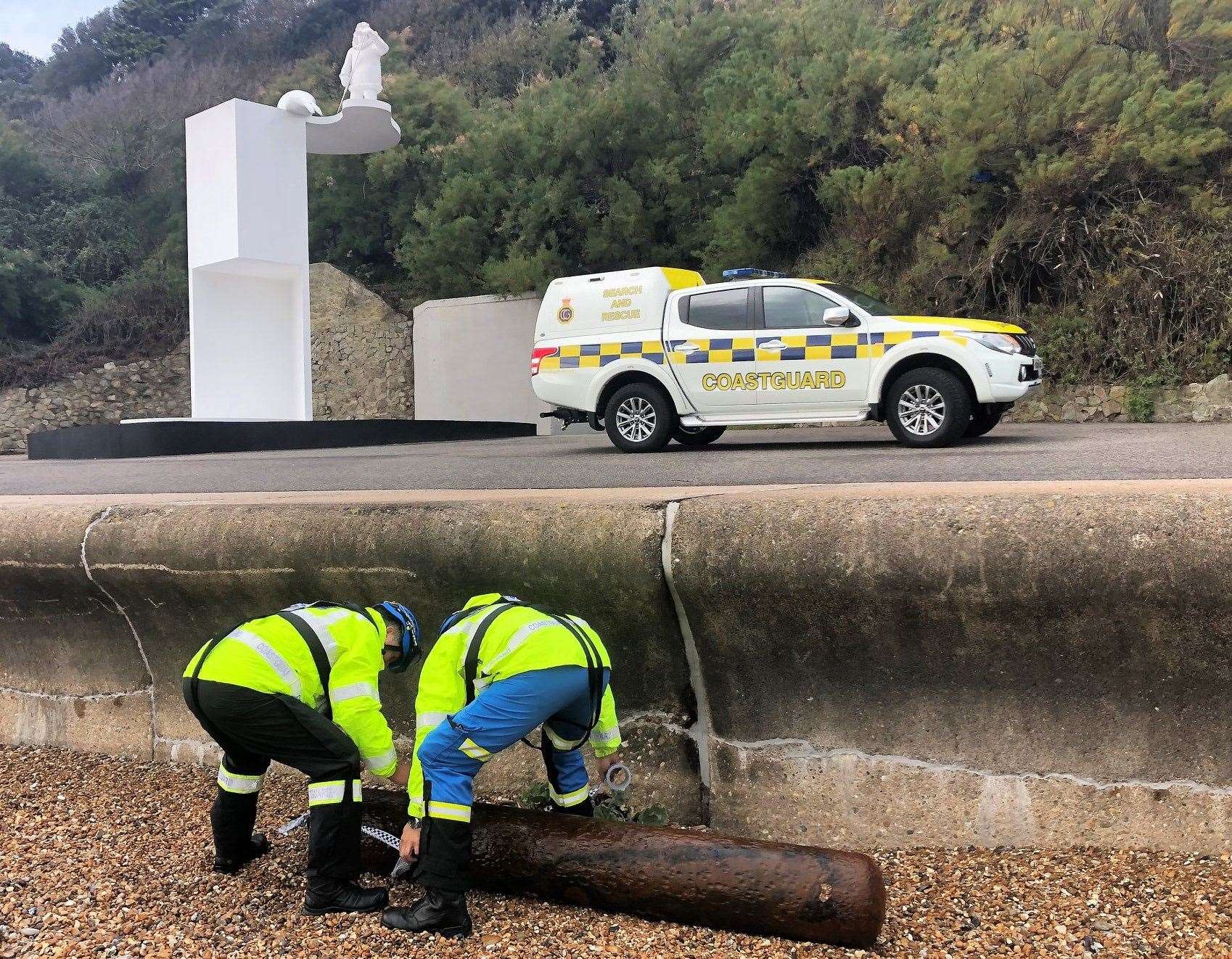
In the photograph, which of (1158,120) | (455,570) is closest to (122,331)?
(1158,120)

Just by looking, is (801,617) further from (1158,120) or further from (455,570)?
(1158,120)

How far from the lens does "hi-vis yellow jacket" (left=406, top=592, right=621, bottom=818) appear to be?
303cm

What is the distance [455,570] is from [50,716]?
237cm

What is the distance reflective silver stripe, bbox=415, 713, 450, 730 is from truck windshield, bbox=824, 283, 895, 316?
6639 millimetres

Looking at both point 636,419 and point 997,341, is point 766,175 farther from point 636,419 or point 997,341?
point 997,341

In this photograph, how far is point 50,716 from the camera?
4652 mm

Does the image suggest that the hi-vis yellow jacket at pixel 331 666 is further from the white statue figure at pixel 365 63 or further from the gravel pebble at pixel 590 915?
the white statue figure at pixel 365 63

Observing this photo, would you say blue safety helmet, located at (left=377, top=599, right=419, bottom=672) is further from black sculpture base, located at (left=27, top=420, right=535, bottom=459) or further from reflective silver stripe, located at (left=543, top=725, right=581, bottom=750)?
black sculpture base, located at (left=27, top=420, right=535, bottom=459)

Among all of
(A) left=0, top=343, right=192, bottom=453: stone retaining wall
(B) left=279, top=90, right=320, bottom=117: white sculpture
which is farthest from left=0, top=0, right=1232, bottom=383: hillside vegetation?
(B) left=279, top=90, right=320, bottom=117: white sculpture

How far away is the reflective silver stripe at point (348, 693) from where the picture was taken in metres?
3.33

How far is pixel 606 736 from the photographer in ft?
11.2

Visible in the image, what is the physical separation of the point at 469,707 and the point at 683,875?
31.4 inches

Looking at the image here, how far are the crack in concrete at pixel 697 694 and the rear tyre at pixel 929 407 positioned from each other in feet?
18.3

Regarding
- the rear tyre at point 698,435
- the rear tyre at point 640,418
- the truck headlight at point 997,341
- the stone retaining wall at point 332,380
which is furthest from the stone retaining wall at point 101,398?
the truck headlight at point 997,341
